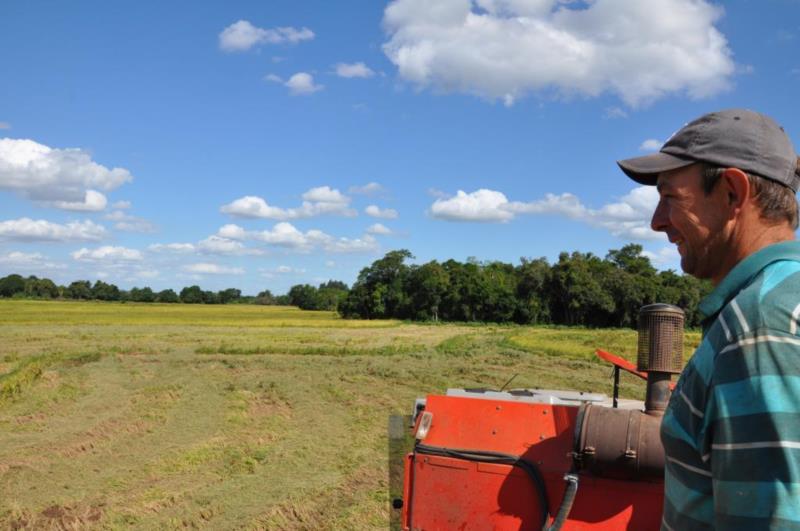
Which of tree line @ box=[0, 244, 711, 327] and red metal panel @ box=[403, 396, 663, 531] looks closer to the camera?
red metal panel @ box=[403, 396, 663, 531]

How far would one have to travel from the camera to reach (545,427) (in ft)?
10.8

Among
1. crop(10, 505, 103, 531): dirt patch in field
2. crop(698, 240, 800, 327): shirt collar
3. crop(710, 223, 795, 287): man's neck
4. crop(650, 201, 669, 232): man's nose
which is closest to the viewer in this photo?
crop(698, 240, 800, 327): shirt collar

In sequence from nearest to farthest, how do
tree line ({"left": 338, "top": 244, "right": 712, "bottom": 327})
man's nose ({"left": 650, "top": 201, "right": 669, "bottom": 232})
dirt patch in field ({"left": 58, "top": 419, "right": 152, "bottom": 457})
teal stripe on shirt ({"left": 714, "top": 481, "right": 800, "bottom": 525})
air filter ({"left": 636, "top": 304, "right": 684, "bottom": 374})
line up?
teal stripe on shirt ({"left": 714, "top": 481, "right": 800, "bottom": 525}) < man's nose ({"left": 650, "top": 201, "right": 669, "bottom": 232}) < air filter ({"left": 636, "top": 304, "right": 684, "bottom": 374}) < dirt patch in field ({"left": 58, "top": 419, "right": 152, "bottom": 457}) < tree line ({"left": 338, "top": 244, "right": 712, "bottom": 327})

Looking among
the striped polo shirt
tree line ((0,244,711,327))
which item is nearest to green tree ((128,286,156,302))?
tree line ((0,244,711,327))

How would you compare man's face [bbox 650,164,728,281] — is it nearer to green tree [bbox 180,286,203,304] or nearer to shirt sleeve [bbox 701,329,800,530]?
shirt sleeve [bbox 701,329,800,530]

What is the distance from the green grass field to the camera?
564cm

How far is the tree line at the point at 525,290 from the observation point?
51438mm

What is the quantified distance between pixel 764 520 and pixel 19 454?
26.4 ft

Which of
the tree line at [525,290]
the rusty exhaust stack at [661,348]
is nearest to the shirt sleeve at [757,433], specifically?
the rusty exhaust stack at [661,348]

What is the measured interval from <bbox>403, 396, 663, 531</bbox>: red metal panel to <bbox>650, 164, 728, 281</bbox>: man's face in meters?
2.00

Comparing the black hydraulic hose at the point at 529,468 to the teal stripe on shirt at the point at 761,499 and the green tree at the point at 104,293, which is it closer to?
the teal stripe on shirt at the point at 761,499

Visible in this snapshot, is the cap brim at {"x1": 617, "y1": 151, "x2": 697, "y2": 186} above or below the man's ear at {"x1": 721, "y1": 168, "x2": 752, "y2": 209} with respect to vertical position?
above

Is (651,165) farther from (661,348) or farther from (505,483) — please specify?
(505,483)

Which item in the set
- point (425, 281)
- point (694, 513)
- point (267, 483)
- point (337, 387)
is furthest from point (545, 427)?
point (425, 281)
